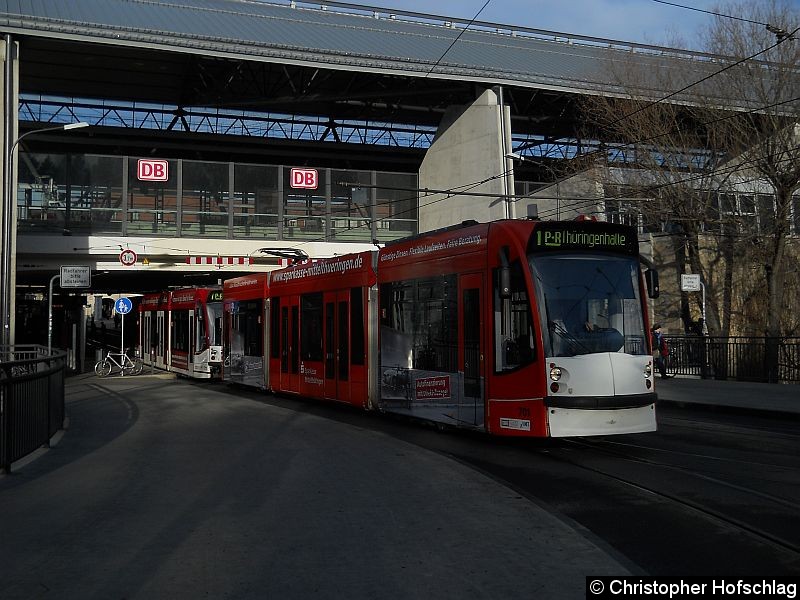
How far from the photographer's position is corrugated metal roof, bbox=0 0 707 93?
30422mm

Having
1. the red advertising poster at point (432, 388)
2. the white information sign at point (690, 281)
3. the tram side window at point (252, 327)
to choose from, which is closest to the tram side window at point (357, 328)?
the red advertising poster at point (432, 388)

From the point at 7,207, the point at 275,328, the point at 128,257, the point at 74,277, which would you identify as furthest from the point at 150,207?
the point at 275,328

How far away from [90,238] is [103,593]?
29959mm

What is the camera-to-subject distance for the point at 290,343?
2117cm

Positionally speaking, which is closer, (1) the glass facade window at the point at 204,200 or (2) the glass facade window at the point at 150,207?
(2) the glass facade window at the point at 150,207

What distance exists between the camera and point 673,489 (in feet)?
29.8

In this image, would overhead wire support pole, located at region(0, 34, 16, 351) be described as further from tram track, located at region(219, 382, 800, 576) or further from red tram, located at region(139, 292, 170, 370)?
tram track, located at region(219, 382, 800, 576)

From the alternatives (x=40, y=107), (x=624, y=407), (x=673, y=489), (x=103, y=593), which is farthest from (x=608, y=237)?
(x=40, y=107)

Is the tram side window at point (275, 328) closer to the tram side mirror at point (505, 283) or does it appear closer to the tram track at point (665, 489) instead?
the tram track at point (665, 489)

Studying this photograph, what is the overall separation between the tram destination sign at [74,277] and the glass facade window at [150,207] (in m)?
4.84

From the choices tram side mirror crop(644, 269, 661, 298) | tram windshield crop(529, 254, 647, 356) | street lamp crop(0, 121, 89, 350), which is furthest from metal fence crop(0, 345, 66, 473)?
street lamp crop(0, 121, 89, 350)

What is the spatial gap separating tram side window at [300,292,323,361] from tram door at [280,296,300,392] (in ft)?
1.15

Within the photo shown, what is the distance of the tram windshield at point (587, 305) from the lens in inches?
451

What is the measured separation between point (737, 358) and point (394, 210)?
674 inches
